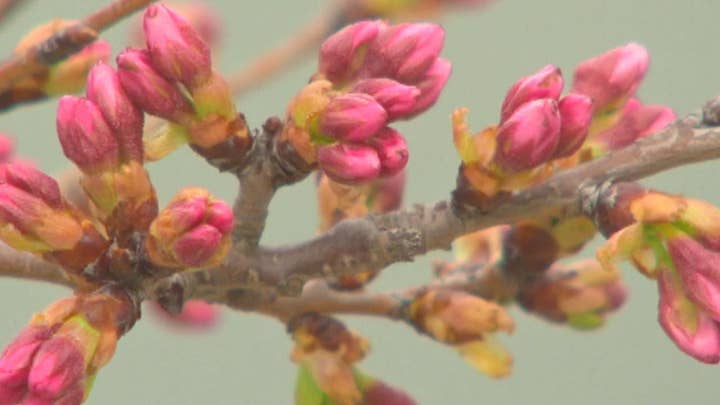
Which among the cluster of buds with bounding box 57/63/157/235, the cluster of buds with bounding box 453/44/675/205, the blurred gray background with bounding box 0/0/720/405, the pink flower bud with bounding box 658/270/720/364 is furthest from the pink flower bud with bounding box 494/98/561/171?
the blurred gray background with bounding box 0/0/720/405

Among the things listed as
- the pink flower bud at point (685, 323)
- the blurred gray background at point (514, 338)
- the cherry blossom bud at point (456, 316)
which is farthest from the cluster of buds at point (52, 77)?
the blurred gray background at point (514, 338)

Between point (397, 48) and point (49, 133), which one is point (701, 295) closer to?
point (397, 48)

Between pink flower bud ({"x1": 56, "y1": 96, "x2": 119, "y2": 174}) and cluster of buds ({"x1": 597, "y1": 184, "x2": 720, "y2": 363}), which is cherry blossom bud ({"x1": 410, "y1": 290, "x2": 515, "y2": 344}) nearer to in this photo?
cluster of buds ({"x1": 597, "y1": 184, "x2": 720, "y2": 363})

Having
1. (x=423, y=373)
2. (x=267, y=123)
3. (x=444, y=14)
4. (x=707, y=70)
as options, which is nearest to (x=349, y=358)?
(x=267, y=123)

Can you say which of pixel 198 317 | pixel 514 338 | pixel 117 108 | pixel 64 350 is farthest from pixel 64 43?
pixel 514 338

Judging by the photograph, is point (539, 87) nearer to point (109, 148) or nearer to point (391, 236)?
point (391, 236)
